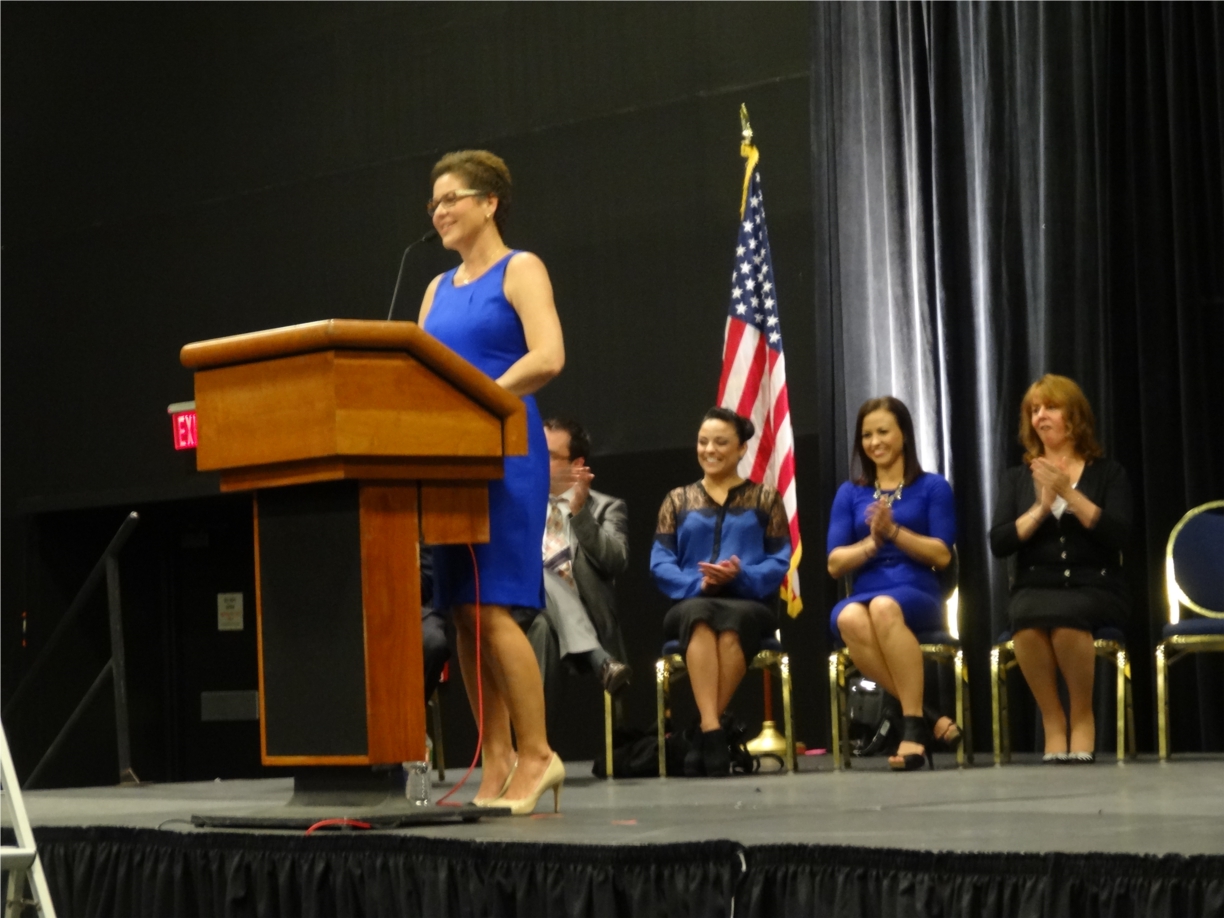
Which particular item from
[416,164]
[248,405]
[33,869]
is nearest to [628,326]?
[416,164]

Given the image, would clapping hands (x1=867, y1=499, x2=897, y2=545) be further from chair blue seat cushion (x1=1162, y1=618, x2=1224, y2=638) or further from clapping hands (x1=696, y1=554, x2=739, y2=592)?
chair blue seat cushion (x1=1162, y1=618, x2=1224, y2=638)

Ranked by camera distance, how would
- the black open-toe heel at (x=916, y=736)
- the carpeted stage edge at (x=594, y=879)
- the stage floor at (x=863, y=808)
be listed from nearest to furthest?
1. the carpeted stage edge at (x=594, y=879)
2. the stage floor at (x=863, y=808)
3. the black open-toe heel at (x=916, y=736)

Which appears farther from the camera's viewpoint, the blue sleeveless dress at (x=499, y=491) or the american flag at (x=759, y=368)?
the american flag at (x=759, y=368)

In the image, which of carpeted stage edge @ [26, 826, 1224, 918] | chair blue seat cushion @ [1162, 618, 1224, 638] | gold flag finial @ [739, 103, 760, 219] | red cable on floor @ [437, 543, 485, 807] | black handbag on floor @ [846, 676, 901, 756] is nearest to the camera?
carpeted stage edge @ [26, 826, 1224, 918]

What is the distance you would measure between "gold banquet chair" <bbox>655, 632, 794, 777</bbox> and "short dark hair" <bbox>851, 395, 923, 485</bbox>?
0.59 meters

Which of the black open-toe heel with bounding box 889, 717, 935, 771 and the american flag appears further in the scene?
the american flag

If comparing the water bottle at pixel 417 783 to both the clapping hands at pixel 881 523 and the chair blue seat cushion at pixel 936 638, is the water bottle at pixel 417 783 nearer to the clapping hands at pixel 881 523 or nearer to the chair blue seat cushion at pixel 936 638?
the clapping hands at pixel 881 523

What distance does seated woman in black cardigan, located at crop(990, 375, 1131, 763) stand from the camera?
4895 mm

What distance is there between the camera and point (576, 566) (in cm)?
518

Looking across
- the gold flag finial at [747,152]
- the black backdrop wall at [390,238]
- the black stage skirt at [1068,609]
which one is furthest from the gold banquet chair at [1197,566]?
the gold flag finial at [747,152]

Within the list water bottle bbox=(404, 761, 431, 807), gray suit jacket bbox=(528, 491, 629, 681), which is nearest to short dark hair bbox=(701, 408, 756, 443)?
gray suit jacket bbox=(528, 491, 629, 681)

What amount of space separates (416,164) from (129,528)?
2.49 m

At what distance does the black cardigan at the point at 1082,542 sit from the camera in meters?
4.96

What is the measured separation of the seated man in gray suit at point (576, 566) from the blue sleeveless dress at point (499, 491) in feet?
6.33
